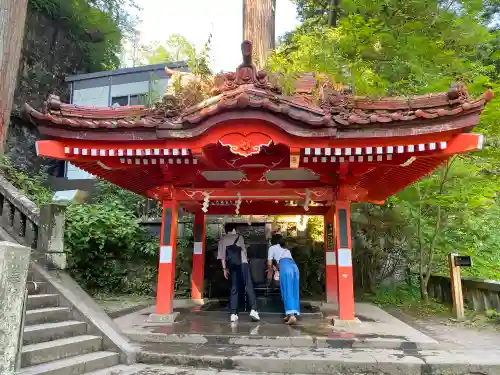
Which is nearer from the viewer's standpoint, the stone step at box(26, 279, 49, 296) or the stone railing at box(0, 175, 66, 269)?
the stone step at box(26, 279, 49, 296)

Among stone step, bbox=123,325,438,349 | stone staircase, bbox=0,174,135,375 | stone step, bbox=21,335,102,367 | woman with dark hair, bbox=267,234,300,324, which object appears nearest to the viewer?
stone step, bbox=21,335,102,367

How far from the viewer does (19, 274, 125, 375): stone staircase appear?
187 inches

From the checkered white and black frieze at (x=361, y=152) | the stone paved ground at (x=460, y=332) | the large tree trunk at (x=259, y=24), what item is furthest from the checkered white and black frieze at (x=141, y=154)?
the stone paved ground at (x=460, y=332)

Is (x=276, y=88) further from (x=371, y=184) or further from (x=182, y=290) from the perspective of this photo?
(x=182, y=290)

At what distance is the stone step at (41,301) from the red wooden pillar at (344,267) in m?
4.86

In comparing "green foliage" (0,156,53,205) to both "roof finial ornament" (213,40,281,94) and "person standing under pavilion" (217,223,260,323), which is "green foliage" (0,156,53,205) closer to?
"person standing under pavilion" (217,223,260,323)

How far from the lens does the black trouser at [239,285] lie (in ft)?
24.5

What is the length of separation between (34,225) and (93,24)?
17574 millimetres

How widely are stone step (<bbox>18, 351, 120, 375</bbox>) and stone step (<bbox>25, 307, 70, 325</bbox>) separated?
82 centimetres

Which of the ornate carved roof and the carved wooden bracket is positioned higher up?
the ornate carved roof

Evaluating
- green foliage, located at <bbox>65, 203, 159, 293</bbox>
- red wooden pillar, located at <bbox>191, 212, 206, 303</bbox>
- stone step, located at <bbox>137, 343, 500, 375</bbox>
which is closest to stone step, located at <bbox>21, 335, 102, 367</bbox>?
stone step, located at <bbox>137, 343, 500, 375</bbox>

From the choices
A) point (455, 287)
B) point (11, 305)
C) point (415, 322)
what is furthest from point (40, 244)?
point (455, 287)

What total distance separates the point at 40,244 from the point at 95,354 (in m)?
2.51

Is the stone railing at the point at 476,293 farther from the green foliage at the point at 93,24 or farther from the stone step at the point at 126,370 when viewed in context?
the green foliage at the point at 93,24
